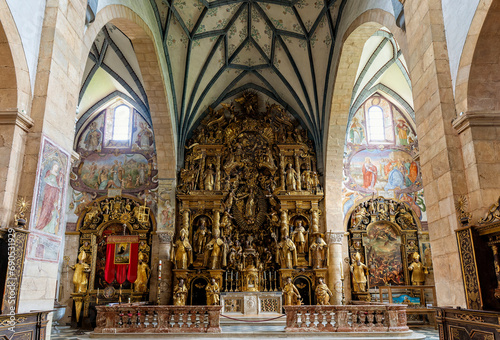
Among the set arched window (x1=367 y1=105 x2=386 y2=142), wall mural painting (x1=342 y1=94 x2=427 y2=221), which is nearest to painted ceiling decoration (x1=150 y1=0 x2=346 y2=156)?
wall mural painting (x1=342 y1=94 x2=427 y2=221)

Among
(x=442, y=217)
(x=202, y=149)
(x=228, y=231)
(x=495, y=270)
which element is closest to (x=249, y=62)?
(x=202, y=149)

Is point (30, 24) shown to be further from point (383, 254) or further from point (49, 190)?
point (383, 254)

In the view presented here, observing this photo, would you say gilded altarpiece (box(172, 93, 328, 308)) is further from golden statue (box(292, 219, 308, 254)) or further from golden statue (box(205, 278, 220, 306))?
golden statue (box(205, 278, 220, 306))

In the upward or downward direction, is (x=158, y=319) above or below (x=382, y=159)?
below

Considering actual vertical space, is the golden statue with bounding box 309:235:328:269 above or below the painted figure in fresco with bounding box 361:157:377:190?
below

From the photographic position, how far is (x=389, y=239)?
18.0 metres

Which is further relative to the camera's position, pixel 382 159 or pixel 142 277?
pixel 382 159

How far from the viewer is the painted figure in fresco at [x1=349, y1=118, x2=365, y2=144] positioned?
63.7 feet

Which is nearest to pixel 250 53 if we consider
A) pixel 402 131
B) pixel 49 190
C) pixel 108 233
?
pixel 402 131

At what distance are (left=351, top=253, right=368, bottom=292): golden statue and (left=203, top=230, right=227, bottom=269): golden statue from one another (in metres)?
5.34

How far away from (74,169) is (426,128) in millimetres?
15659

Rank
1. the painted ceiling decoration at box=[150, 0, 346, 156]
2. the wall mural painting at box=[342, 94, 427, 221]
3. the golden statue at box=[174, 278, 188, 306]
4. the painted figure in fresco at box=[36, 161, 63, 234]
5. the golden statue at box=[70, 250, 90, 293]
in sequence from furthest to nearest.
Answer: the wall mural painting at box=[342, 94, 427, 221] < the golden statue at box=[70, 250, 90, 293] < the painted ceiling decoration at box=[150, 0, 346, 156] < the golden statue at box=[174, 278, 188, 306] < the painted figure in fresco at box=[36, 161, 63, 234]

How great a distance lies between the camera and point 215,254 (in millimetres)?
17250

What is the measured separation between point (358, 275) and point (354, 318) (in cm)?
662
